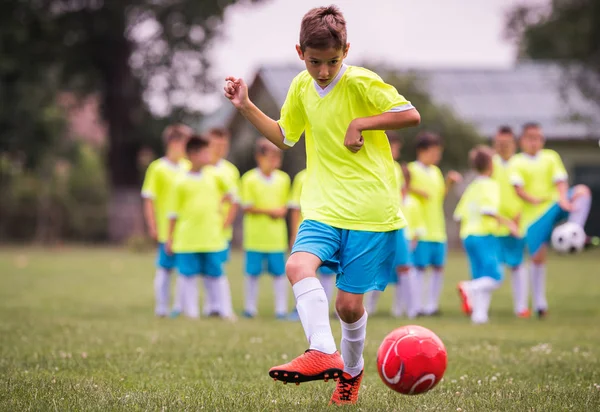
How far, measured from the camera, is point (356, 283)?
4.97 meters

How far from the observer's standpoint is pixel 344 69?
5137mm

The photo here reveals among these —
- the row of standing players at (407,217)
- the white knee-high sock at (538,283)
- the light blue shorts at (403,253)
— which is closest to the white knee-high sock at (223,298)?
the row of standing players at (407,217)

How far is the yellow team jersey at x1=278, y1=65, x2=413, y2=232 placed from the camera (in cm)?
504

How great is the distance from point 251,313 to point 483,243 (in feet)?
10.9

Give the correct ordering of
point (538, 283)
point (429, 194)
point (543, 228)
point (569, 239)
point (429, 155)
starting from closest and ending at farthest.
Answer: point (569, 239)
point (543, 228)
point (538, 283)
point (429, 155)
point (429, 194)

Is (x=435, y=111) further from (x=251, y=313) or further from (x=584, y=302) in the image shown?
(x=251, y=313)

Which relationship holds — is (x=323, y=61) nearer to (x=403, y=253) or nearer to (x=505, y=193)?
(x=403, y=253)

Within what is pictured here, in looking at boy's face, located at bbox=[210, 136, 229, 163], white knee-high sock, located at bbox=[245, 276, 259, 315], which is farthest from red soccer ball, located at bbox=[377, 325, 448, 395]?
boy's face, located at bbox=[210, 136, 229, 163]

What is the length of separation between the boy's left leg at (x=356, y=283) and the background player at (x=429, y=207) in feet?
21.8

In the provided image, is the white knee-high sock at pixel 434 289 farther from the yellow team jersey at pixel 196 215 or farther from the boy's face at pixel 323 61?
the boy's face at pixel 323 61

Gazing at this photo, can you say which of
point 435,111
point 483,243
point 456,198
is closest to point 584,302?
point 483,243

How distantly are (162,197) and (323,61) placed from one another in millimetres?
7293

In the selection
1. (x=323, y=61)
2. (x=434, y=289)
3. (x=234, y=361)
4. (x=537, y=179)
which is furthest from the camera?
(x=434, y=289)

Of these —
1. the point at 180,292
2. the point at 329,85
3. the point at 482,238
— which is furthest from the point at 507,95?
the point at 329,85
